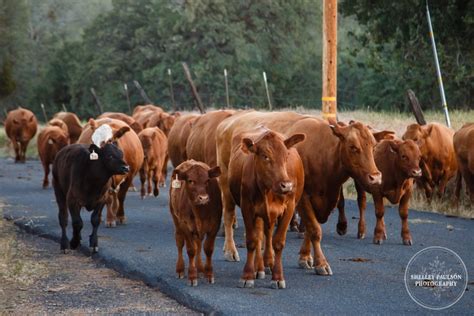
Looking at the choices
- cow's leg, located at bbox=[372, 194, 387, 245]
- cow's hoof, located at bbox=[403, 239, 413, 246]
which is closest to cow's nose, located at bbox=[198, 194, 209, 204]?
cow's leg, located at bbox=[372, 194, 387, 245]

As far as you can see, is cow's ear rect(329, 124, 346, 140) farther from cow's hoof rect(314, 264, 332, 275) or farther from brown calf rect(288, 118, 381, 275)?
cow's hoof rect(314, 264, 332, 275)

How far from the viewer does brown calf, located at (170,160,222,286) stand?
11231mm

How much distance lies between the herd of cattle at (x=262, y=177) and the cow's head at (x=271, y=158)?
1 centimetres

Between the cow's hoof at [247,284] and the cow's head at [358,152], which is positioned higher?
the cow's head at [358,152]

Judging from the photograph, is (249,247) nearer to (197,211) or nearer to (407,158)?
(197,211)

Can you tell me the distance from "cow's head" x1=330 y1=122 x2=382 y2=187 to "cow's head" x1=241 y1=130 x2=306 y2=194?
106 centimetres

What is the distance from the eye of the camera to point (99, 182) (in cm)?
1459

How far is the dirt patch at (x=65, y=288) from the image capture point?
10.2m

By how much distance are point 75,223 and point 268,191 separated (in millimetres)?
4049

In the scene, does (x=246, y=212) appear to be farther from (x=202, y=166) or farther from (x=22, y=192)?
(x=22, y=192)

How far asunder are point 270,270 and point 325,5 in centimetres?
808

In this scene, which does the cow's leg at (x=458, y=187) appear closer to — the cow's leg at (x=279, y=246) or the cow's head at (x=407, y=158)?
the cow's head at (x=407, y=158)

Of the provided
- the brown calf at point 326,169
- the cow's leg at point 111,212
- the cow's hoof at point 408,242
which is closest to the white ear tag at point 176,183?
the brown calf at point 326,169

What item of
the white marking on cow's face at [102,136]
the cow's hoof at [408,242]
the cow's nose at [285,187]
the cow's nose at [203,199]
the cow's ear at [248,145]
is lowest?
the cow's hoof at [408,242]
